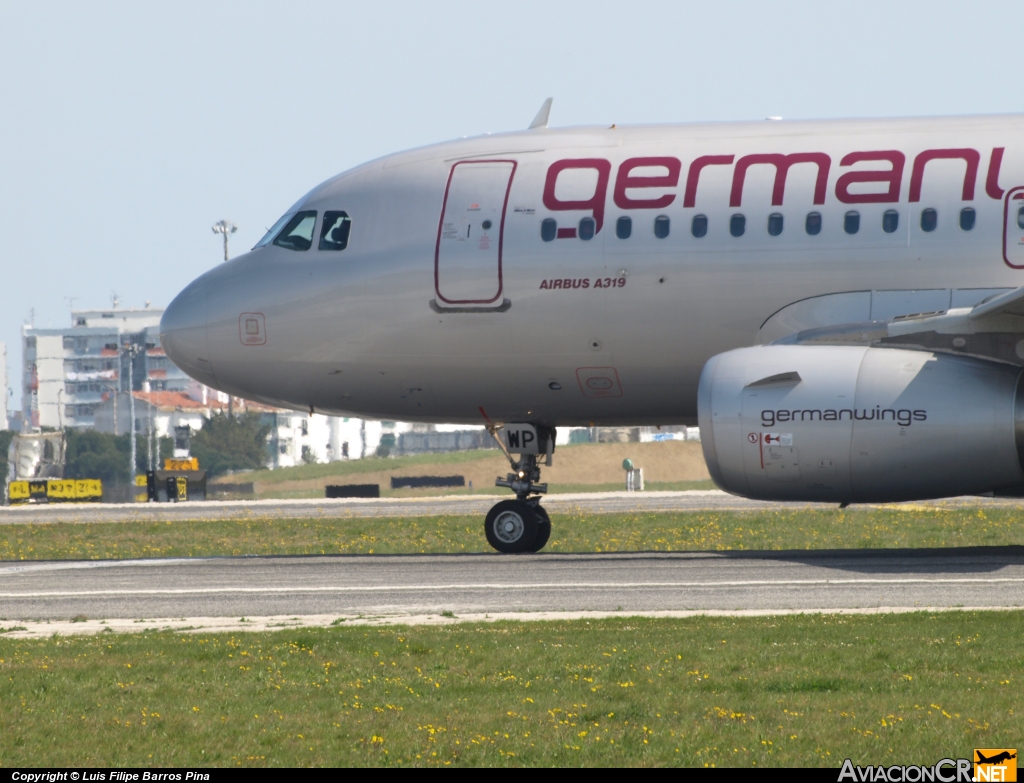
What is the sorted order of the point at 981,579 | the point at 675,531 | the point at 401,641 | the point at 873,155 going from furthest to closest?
the point at 675,531, the point at 873,155, the point at 981,579, the point at 401,641

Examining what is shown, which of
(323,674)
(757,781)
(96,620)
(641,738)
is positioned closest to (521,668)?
(323,674)

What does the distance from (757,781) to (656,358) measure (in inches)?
513

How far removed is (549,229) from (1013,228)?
6226mm

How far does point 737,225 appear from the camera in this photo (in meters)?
19.4

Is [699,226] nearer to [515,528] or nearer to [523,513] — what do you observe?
[523,513]

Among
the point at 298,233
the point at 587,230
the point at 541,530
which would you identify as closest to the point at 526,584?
the point at 541,530

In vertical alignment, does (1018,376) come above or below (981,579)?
above

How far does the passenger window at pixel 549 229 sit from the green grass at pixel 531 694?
8056 mm

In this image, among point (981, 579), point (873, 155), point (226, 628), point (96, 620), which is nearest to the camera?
point (226, 628)

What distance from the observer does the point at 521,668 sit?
36.1 ft

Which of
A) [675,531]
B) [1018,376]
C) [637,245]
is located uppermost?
[637,245]

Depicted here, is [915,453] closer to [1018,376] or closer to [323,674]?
[1018,376]

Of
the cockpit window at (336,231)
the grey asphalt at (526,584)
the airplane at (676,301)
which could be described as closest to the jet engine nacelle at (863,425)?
the airplane at (676,301)

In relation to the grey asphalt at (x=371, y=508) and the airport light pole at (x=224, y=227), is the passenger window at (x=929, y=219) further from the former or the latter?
the airport light pole at (x=224, y=227)
